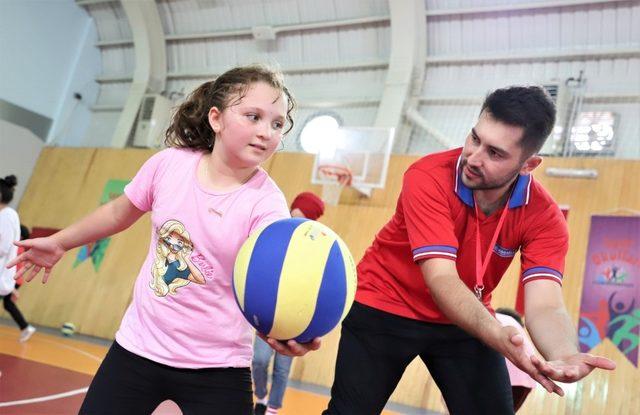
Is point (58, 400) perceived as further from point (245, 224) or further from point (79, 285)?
point (79, 285)

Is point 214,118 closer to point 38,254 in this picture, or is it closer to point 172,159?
point 172,159

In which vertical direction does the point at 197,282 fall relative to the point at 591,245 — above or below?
below

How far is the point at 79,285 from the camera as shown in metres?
10.8

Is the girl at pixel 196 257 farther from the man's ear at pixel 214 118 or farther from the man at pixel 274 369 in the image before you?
the man at pixel 274 369

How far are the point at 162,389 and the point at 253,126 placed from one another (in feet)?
3.36

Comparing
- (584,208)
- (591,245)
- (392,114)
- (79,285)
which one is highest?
(392,114)

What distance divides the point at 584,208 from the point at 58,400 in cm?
634

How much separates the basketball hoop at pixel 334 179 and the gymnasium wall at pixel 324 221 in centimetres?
20

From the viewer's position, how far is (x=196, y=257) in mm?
2182

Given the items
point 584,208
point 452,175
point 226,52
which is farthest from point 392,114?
point 452,175

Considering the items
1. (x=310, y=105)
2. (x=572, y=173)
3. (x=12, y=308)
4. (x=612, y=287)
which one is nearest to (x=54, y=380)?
(x=12, y=308)

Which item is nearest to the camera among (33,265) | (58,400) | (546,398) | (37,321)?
(33,265)

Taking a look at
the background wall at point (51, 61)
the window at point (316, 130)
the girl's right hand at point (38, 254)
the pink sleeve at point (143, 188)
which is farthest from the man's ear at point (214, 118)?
the background wall at point (51, 61)

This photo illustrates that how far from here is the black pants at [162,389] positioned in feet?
6.82
